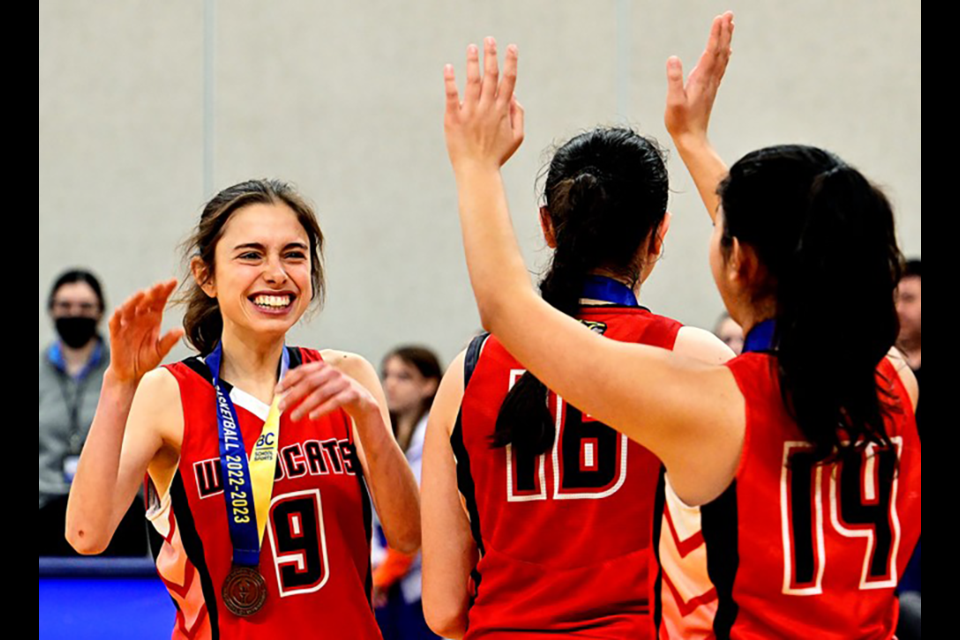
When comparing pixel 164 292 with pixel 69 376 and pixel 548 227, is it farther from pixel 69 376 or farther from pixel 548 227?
pixel 69 376

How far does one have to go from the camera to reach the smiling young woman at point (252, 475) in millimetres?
2451

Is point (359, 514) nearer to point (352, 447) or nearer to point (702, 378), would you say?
point (352, 447)

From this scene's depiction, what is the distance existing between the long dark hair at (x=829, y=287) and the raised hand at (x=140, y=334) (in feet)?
3.32

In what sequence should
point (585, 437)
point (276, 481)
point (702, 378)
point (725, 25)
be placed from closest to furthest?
point (702, 378) < point (585, 437) < point (725, 25) < point (276, 481)

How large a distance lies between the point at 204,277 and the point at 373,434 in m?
0.60

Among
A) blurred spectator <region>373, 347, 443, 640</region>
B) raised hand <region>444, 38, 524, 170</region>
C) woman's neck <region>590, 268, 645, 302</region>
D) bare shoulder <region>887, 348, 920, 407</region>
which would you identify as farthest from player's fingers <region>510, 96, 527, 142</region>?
blurred spectator <region>373, 347, 443, 640</region>

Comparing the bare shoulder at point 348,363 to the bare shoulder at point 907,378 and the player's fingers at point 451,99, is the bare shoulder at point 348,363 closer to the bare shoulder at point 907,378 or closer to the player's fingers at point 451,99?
the player's fingers at point 451,99

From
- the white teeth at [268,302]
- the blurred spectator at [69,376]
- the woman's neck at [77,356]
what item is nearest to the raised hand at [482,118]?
the white teeth at [268,302]

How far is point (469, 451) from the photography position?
2.18 m

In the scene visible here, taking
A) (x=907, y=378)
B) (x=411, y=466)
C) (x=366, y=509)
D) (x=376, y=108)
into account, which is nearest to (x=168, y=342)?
(x=366, y=509)

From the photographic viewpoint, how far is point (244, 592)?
2461 millimetres

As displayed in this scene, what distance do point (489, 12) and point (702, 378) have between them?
5.86m

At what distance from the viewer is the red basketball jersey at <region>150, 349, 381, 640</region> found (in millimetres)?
2471

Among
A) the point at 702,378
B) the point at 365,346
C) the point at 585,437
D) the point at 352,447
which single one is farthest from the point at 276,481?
the point at 365,346
